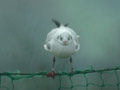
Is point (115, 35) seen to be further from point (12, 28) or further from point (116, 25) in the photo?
point (12, 28)

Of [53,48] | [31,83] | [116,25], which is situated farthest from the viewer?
[116,25]

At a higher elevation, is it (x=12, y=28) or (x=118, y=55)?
(x=12, y=28)

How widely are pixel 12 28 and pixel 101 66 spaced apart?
56 centimetres

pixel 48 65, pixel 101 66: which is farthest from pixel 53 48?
pixel 101 66

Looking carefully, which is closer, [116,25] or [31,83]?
[31,83]

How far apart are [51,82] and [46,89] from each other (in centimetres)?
5

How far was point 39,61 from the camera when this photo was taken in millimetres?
1350

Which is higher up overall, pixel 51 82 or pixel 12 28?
pixel 12 28

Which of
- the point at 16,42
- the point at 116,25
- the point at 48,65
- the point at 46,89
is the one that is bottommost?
the point at 46,89

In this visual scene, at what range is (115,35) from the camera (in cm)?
140

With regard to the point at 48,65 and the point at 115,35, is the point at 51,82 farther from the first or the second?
the point at 115,35

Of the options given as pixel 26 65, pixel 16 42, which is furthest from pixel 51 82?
pixel 16 42

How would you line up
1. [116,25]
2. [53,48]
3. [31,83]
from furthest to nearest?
[116,25] < [31,83] < [53,48]

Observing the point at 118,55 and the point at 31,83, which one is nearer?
the point at 31,83
